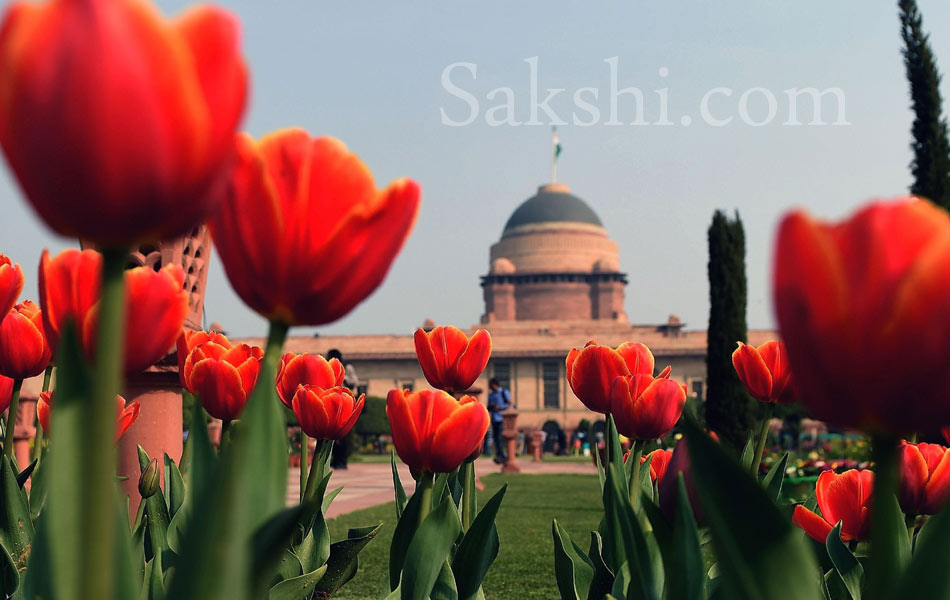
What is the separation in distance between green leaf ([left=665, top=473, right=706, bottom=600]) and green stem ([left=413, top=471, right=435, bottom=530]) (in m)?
0.44

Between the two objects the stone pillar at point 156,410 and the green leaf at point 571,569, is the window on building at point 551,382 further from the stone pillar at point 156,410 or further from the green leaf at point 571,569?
the green leaf at point 571,569

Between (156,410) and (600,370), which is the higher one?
(600,370)

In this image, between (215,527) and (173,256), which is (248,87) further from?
(173,256)

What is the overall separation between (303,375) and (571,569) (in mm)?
579

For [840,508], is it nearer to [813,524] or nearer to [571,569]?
[813,524]

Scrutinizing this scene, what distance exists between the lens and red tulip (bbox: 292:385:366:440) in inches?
62.5

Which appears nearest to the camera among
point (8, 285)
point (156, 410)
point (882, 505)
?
point (882, 505)

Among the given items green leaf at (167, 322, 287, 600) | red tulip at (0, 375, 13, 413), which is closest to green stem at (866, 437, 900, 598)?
green leaf at (167, 322, 287, 600)

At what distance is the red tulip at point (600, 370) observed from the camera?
1569 mm

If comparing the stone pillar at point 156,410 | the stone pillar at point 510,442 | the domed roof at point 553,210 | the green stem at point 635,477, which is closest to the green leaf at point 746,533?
the green stem at point 635,477

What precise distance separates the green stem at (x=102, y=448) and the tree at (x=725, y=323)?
14573mm

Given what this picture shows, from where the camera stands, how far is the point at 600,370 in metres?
1.58

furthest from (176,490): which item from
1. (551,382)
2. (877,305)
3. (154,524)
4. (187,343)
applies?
(551,382)

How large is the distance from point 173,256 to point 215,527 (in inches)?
104
